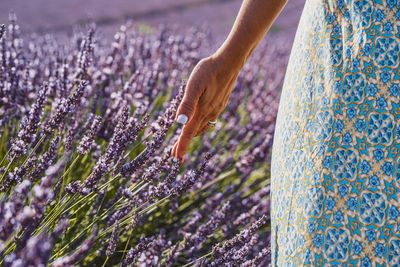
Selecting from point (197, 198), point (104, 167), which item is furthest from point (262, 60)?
point (104, 167)

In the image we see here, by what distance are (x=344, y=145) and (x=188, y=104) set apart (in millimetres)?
440

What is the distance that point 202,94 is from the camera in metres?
1.25

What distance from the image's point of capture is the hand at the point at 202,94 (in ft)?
3.95

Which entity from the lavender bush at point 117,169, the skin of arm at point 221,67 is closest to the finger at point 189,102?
the skin of arm at point 221,67

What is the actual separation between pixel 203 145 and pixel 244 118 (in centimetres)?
75

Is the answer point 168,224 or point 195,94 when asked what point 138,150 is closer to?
point 168,224

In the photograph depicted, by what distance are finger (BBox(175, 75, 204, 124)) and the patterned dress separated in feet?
0.91

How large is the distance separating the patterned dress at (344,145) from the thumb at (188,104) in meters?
0.28

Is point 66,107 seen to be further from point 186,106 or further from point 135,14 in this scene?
point 135,14

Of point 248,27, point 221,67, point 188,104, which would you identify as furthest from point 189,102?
point 248,27

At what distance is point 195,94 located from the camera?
1.21m

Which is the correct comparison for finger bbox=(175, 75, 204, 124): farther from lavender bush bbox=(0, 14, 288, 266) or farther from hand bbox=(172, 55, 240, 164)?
lavender bush bbox=(0, 14, 288, 266)

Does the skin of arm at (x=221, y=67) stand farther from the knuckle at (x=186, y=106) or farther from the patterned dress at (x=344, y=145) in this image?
the patterned dress at (x=344, y=145)

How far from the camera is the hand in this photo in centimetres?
120
